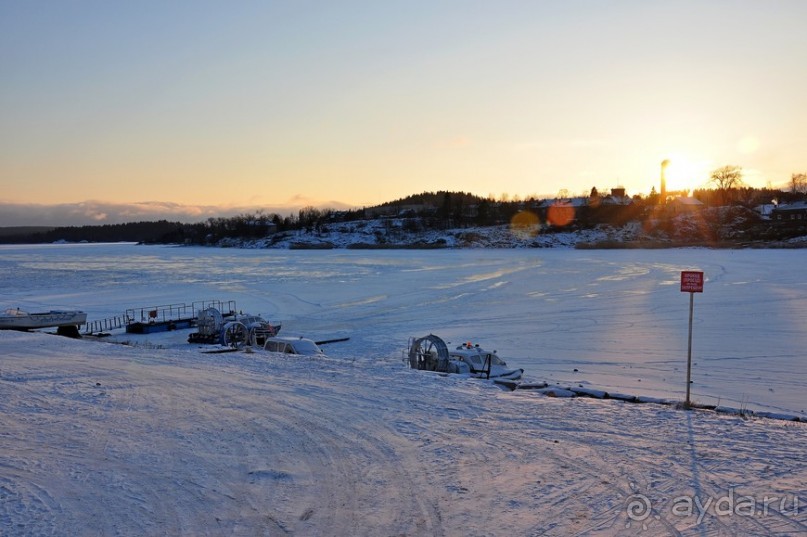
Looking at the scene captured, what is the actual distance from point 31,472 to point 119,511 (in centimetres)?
174

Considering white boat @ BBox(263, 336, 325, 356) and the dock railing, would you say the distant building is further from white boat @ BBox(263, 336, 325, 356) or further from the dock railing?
white boat @ BBox(263, 336, 325, 356)

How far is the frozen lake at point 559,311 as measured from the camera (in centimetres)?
1800

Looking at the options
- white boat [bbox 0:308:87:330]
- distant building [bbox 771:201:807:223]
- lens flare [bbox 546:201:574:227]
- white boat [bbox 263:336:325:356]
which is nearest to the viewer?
white boat [bbox 263:336:325:356]

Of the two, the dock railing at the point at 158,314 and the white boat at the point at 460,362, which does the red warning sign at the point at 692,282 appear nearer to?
the white boat at the point at 460,362

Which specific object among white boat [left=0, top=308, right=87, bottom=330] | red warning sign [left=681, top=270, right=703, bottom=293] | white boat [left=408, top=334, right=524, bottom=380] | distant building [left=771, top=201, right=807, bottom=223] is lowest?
white boat [left=0, top=308, right=87, bottom=330]

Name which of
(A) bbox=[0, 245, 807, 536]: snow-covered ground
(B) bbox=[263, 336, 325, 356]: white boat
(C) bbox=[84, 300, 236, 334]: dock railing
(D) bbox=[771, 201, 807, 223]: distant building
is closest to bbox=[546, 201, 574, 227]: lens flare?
(D) bbox=[771, 201, 807, 223]: distant building

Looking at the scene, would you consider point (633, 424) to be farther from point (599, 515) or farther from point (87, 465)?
point (87, 465)

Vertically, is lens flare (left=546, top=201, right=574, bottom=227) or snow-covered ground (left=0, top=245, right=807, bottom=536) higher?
lens flare (left=546, top=201, right=574, bottom=227)

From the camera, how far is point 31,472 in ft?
23.0

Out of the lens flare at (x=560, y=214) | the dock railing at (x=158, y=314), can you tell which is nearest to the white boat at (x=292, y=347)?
the dock railing at (x=158, y=314)

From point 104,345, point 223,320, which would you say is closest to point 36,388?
point 104,345

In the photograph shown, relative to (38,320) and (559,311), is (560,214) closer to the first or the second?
(559,311)

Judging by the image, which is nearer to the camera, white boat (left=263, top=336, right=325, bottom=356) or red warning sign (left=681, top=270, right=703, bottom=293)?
red warning sign (left=681, top=270, right=703, bottom=293)

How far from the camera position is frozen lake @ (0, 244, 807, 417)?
59.1 feet
